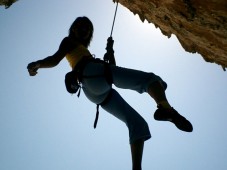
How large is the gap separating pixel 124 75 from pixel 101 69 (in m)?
0.32

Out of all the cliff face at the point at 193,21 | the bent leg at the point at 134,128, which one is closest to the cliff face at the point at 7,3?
the cliff face at the point at 193,21

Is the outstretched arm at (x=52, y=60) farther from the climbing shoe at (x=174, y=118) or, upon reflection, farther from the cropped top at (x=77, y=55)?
the climbing shoe at (x=174, y=118)

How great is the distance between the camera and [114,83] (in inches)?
144

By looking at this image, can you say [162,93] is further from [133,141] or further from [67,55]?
[67,55]

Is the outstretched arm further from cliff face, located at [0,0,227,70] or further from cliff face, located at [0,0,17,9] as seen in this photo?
cliff face, located at [0,0,17,9]

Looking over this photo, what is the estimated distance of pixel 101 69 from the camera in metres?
3.61

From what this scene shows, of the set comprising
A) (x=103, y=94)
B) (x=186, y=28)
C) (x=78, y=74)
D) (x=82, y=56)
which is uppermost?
(x=186, y=28)

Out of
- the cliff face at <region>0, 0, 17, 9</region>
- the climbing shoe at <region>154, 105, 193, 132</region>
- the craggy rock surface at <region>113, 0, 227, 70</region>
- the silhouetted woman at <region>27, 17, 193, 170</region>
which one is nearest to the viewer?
the climbing shoe at <region>154, 105, 193, 132</region>

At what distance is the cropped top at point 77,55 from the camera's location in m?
3.98

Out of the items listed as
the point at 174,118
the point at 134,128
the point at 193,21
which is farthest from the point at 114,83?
the point at 193,21

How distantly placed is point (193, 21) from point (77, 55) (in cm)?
376

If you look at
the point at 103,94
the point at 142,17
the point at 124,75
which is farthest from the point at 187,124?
the point at 142,17

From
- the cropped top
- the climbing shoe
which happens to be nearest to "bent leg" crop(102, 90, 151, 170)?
the climbing shoe

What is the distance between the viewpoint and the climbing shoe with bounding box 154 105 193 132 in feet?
10.2
